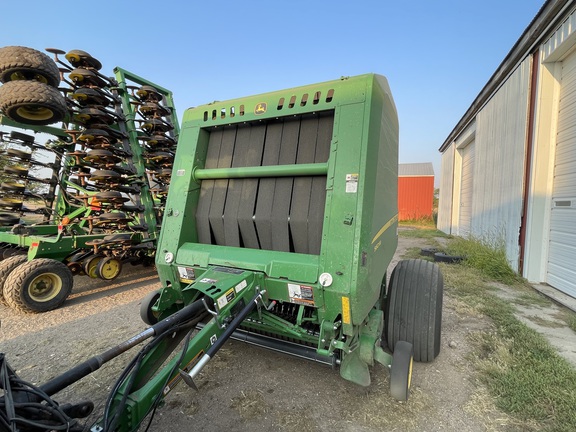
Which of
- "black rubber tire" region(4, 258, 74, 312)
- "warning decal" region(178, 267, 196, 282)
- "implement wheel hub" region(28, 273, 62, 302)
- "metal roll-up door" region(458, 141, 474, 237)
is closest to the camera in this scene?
"warning decal" region(178, 267, 196, 282)

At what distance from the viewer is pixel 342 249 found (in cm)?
219

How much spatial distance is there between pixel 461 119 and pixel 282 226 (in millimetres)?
12490

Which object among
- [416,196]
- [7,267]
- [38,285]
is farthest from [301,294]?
[416,196]

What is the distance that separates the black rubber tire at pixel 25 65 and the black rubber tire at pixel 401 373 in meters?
6.11

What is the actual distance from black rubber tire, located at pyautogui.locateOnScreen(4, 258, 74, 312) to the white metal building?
8041 millimetres

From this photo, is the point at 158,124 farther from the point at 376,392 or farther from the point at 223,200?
the point at 376,392

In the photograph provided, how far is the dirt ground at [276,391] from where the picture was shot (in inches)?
88.4

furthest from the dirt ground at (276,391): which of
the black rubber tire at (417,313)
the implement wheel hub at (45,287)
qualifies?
the implement wheel hub at (45,287)

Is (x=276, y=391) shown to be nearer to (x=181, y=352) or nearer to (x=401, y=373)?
(x=401, y=373)

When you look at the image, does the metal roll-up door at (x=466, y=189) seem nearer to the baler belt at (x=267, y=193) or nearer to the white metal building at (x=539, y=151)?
the white metal building at (x=539, y=151)

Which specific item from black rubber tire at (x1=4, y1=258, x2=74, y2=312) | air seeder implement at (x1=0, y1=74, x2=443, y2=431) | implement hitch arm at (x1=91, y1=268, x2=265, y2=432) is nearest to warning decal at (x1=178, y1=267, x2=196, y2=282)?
air seeder implement at (x1=0, y1=74, x2=443, y2=431)

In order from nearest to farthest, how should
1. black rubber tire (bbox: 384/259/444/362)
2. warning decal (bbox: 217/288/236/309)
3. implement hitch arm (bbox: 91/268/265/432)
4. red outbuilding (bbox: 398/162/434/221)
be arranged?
implement hitch arm (bbox: 91/268/265/432) → warning decal (bbox: 217/288/236/309) → black rubber tire (bbox: 384/259/444/362) → red outbuilding (bbox: 398/162/434/221)

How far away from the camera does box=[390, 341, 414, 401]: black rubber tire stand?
208cm

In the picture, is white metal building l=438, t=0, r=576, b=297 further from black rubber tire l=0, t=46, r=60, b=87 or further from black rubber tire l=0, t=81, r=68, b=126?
black rubber tire l=0, t=46, r=60, b=87
